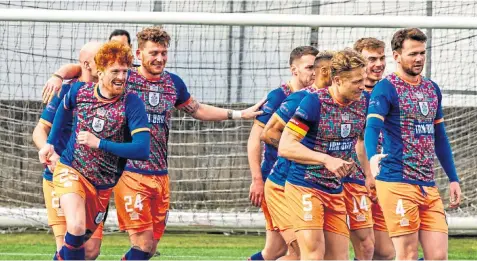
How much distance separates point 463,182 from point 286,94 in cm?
444

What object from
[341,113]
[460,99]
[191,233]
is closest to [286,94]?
[341,113]

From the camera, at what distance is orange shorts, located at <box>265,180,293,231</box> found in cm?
876

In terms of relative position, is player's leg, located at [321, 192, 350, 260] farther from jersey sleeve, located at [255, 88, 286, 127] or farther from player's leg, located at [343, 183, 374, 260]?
jersey sleeve, located at [255, 88, 286, 127]

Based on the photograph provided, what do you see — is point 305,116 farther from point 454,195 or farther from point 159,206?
point 159,206

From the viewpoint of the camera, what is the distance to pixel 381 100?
8359 mm

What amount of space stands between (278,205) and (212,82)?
375cm

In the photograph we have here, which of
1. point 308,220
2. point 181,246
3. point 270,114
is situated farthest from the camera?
point 181,246

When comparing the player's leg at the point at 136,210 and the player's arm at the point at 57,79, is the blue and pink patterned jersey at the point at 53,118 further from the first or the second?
the player's leg at the point at 136,210

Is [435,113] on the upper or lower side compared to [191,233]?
upper

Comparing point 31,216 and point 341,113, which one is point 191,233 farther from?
point 341,113

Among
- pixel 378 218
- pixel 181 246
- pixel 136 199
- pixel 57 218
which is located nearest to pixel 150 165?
pixel 136 199

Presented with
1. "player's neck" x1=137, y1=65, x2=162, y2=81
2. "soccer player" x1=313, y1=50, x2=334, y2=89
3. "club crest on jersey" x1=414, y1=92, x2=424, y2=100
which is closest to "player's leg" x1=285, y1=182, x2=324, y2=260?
"soccer player" x1=313, y1=50, x2=334, y2=89

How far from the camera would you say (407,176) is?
839 cm

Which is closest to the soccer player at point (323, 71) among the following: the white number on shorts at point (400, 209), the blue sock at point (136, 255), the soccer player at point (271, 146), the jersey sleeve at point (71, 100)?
the soccer player at point (271, 146)
